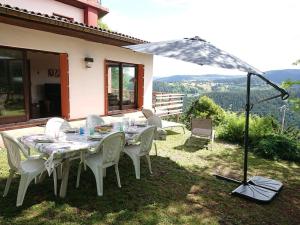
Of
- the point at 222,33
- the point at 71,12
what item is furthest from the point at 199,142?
the point at 222,33

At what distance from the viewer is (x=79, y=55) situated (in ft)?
28.1

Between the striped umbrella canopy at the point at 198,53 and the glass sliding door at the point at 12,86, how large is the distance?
3843 mm

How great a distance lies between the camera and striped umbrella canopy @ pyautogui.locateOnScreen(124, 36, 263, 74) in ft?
13.0

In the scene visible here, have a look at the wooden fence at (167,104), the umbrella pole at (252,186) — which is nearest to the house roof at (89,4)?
the wooden fence at (167,104)

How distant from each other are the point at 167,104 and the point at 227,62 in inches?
345

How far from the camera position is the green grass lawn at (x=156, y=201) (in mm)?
3252

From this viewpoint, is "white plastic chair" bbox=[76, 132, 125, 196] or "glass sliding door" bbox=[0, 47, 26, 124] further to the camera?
"glass sliding door" bbox=[0, 47, 26, 124]

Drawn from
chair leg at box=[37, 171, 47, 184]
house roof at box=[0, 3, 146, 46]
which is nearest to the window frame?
house roof at box=[0, 3, 146, 46]

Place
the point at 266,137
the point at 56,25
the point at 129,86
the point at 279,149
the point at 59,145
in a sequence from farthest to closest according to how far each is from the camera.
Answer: the point at 129,86
the point at 266,137
the point at 279,149
the point at 56,25
the point at 59,145

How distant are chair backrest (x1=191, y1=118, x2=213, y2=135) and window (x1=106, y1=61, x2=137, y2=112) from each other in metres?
4.10

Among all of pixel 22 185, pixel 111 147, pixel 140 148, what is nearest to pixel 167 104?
pixel 140 148

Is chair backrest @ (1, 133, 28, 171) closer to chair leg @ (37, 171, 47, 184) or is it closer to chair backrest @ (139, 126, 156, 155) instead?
chair leg @ (37, 171, 47, 184)

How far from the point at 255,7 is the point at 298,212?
25.3ft

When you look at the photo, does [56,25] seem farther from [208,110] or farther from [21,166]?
[208,110]
